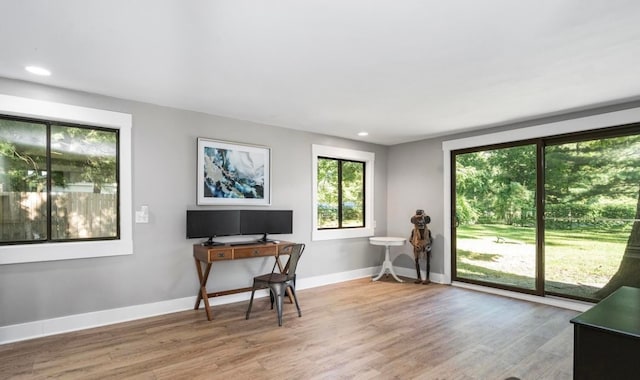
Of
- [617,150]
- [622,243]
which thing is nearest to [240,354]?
[622,243]

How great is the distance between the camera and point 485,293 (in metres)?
4.93

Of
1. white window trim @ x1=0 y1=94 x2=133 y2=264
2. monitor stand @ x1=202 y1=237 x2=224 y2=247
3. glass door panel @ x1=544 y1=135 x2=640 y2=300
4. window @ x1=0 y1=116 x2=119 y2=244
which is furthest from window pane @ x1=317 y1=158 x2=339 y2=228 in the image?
glass door panel @ x1=544 y1=135 x2=640 y2=300

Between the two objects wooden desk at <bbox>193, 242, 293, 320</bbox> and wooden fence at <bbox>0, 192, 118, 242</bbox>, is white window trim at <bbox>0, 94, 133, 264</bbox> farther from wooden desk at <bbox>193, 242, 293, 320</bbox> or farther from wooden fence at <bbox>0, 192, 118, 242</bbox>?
wooden desk at <bbox>193, 242, 293, 320</bbox>

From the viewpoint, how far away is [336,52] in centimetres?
259

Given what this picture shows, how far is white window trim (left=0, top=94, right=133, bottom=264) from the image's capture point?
315 cm

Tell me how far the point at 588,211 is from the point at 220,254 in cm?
437

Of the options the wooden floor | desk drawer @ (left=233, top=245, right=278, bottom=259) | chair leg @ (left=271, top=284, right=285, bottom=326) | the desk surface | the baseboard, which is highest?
the desk surface

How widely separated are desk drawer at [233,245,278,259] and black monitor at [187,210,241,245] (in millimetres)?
392

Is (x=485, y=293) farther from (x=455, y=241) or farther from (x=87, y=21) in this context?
(x=87, y=21)

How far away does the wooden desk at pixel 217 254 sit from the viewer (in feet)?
12.5

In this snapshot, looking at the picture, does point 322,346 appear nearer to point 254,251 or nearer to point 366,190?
point 254,251

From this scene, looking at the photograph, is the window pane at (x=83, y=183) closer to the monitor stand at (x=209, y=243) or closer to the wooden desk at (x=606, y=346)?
the monitor stand at (x=209, y=243)

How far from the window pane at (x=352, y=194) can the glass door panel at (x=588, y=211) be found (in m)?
2.82

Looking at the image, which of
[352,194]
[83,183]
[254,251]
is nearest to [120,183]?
[83,183]
